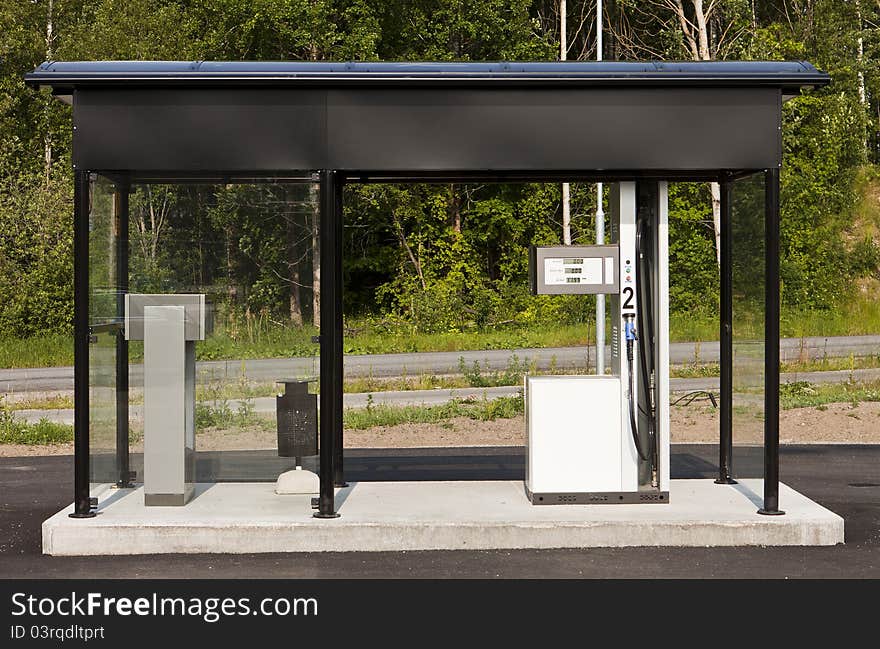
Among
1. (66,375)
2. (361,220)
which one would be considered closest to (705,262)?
(361,220)

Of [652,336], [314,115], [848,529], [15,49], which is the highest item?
[15,49]

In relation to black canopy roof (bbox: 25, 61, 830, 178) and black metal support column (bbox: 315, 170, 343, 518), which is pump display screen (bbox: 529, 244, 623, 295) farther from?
black metal support column (bbox: 315, 170, 343, 518)

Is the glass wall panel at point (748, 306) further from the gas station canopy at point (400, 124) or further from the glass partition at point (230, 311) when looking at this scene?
the glass partition at point (230, 311)

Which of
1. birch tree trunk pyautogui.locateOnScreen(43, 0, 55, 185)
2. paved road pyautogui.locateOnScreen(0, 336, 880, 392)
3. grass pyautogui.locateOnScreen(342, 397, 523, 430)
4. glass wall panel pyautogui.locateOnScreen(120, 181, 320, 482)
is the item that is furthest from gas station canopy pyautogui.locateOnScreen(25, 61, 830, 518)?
birch tree trunk pyautogui.locateOnScreen(43, 0, 55, 185)

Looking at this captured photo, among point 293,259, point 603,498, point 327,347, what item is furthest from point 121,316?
point 603,498

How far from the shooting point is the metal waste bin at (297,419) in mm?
9406

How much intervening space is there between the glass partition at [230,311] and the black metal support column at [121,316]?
0.04 meters

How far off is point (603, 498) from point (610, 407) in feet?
2.16

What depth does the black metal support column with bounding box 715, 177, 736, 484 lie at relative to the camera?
33.4 feet

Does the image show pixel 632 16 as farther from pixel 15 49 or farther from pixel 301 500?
pixel 301 500

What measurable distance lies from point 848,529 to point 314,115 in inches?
187

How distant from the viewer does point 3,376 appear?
76.7 ft

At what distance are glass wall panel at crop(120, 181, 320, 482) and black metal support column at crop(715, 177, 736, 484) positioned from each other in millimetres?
3319

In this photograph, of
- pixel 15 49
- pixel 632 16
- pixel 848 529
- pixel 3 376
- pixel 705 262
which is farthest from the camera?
pixel 632 16
